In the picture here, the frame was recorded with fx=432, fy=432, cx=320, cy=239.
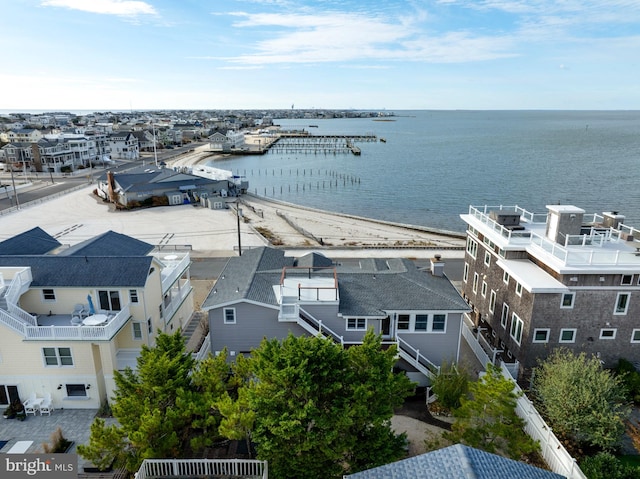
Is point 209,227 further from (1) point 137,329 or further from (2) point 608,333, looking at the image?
(2) point 608,333

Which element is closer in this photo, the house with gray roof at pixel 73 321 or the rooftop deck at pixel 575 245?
the house with gray roof at pixel 73 321

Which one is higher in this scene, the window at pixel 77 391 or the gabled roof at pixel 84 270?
the gabled roof at pixel 84 270

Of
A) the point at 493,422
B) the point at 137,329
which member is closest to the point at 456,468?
the point at 493,422

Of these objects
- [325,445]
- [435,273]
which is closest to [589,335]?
[435,273]

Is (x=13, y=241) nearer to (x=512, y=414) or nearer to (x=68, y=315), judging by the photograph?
(x=68, y=315)

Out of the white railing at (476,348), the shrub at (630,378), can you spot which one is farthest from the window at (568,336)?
the white railing at (476,348)

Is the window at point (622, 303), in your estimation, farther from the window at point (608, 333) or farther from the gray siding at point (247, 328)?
the gray siding at point (247, 328)

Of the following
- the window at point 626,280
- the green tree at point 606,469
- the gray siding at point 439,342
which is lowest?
the green tree at point 606,469
